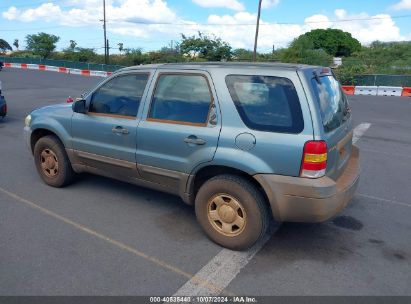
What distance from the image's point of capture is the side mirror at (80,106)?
4.31 m

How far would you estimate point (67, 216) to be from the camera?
4.12 metres

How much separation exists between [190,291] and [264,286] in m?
0.62

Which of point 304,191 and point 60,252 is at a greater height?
point 304,191

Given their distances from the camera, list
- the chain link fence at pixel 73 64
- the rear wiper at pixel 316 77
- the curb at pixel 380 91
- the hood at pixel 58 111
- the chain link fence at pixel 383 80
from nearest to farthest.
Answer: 1. the rear wiper at pixel 316 77
2. the hood at pixel 58 111
3. the curb at pixel 380 91
4. the chain link fence at pixel 383 80
5. the chain link fence at pixel 73 64

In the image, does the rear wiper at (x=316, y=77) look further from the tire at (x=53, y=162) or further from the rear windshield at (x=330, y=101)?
the tire at (x=53, y=162)

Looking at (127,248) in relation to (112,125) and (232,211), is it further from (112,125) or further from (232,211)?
(112,125)

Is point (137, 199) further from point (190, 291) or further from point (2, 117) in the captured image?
point (2, 117)

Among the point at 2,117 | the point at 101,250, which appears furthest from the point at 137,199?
the point at 2,117

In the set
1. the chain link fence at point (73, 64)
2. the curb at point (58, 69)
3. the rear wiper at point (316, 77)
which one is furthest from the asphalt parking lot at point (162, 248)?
the chain link fence at point (73, 64)

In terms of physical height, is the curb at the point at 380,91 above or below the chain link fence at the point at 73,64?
below

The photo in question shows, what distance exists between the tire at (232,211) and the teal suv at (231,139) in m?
0.01

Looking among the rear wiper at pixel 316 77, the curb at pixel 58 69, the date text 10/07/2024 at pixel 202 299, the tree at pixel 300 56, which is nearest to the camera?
the date text 10/07/2024 at pixel 202 299

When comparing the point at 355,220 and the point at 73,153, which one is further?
the point at 73,153

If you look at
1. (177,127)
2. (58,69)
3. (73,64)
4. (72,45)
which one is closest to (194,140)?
(177,127)
